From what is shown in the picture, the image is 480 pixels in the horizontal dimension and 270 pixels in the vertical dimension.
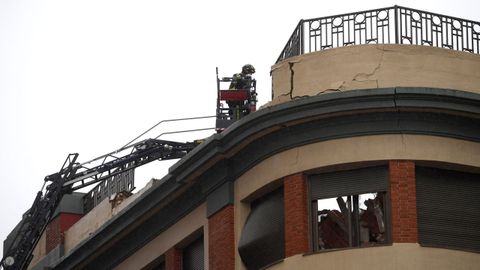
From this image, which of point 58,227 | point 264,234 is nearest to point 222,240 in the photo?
point 264,234

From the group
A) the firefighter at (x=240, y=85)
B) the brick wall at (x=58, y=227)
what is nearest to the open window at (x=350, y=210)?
the firefighter at (x=240, y=85)

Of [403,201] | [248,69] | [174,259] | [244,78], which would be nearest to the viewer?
[403,201]

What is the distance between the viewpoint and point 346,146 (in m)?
36.6

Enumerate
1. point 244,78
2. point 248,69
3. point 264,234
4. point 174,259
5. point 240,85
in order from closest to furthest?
point 264,234, point 174,259, point 240,85, point 244,78, point 248,69

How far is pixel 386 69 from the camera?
37.3m

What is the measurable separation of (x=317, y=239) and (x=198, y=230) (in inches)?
190

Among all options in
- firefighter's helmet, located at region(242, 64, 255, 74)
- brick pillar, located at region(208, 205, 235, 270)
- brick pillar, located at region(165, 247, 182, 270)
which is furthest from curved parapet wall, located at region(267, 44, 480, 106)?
firefighter's helmet, located at region(242, 64, 255, 74)

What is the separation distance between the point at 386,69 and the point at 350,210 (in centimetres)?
330

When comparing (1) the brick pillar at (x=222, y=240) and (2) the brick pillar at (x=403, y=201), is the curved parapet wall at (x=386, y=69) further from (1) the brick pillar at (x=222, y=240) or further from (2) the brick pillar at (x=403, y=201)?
(1) the brick pillar at (x=222, y=240)

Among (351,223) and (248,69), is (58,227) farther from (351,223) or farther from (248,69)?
(351,223)

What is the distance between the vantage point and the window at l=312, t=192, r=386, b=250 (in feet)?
118

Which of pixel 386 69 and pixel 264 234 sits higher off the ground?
pixel 386 69

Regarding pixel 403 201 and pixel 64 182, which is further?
pixel 64 182

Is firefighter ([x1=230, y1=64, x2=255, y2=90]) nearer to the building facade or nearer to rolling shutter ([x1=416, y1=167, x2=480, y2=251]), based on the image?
the building facade
